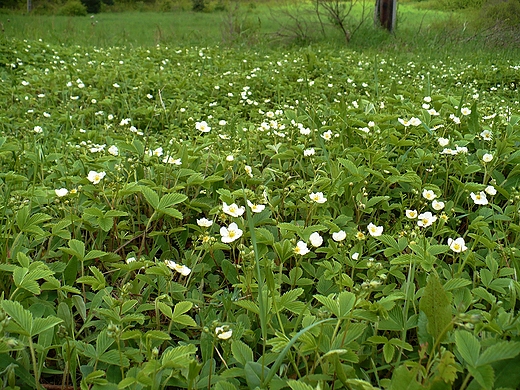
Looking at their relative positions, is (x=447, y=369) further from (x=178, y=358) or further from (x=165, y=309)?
(x=165, y=309)

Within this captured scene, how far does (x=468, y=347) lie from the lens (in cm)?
117

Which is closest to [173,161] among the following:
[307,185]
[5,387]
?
[307,185]

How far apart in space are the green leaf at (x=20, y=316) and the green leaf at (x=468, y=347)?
42.9 inches

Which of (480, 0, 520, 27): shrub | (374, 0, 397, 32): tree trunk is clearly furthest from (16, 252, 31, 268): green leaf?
(374, 0, 397, 32): tree trunk

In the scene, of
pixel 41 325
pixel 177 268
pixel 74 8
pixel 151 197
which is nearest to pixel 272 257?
pixel 177 268

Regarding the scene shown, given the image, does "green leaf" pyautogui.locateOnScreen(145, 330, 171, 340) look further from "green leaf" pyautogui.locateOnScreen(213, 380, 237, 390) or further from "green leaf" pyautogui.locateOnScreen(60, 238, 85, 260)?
"green leaf" pyautogui.locateOnScreen(60, 238, 85, 260)

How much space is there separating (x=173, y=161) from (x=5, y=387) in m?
1.27

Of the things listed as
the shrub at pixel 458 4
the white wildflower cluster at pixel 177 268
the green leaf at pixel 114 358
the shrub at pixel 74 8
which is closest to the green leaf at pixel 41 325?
the green leaf at pixel 114 358

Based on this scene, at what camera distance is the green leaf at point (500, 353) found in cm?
113

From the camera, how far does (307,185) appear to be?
227cm

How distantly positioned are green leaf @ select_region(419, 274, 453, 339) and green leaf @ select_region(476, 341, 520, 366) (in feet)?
0.66

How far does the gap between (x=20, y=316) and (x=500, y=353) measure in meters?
1.21

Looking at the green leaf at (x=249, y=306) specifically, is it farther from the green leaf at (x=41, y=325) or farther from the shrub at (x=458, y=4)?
the shrub at (x=458, y=4)

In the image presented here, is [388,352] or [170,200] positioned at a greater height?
[170,200]
